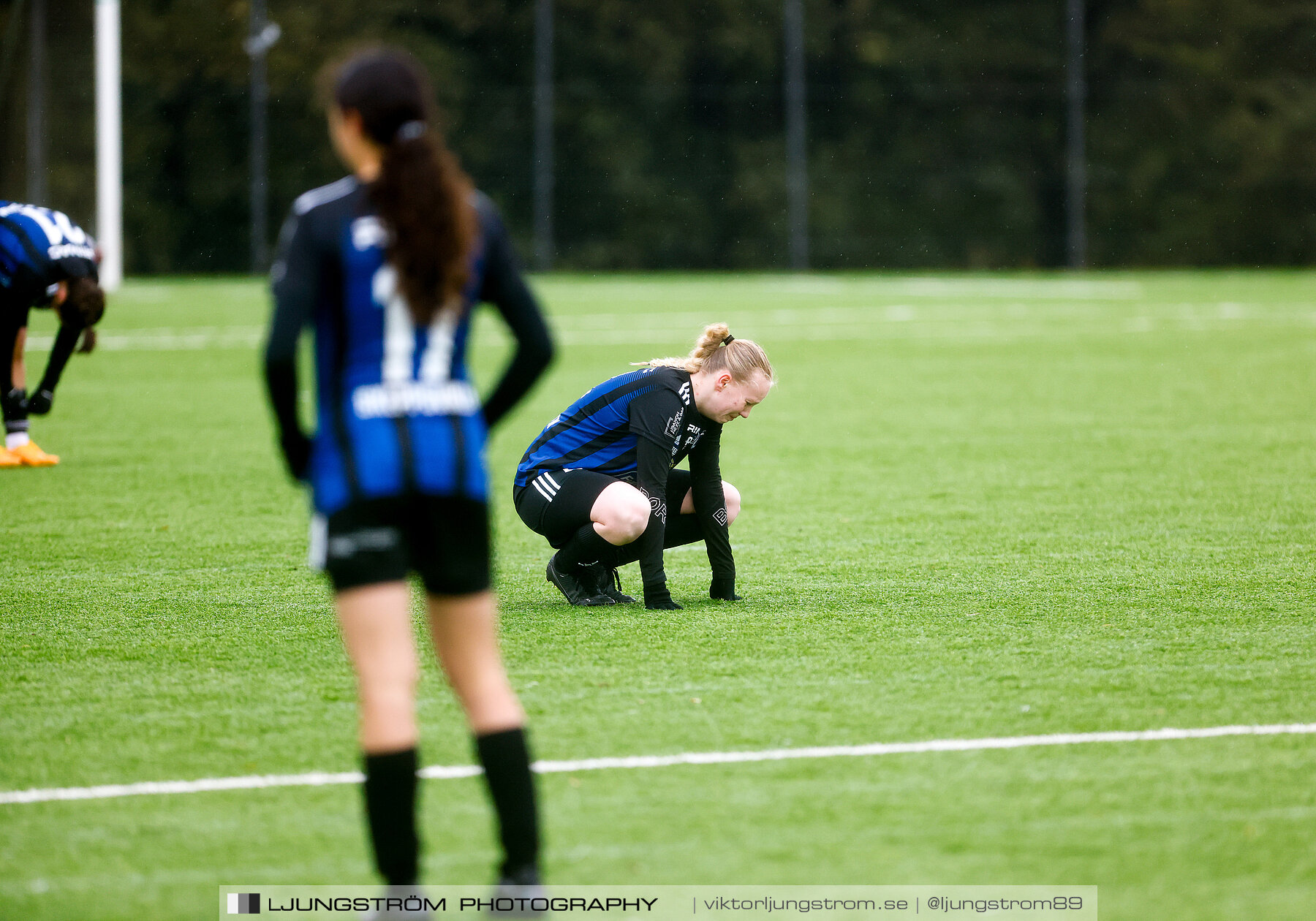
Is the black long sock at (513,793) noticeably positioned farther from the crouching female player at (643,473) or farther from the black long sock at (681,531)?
the black long sock at (681,531)

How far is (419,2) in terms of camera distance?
2988 cm

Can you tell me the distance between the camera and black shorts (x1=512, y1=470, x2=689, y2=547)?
17.8 ft

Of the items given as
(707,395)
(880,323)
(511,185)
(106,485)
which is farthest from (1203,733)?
(511,185)

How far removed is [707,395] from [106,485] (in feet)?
15.1

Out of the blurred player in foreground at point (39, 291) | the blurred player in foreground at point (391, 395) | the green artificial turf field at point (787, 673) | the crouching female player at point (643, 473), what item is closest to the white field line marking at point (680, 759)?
the green artificial turf field at point (787, 673)

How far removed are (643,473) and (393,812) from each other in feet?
8.21

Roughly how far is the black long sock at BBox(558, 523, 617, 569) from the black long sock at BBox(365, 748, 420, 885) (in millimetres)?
2526

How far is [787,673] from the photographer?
15.5 feet

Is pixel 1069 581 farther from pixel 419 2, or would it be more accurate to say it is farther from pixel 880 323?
pixel 419 2

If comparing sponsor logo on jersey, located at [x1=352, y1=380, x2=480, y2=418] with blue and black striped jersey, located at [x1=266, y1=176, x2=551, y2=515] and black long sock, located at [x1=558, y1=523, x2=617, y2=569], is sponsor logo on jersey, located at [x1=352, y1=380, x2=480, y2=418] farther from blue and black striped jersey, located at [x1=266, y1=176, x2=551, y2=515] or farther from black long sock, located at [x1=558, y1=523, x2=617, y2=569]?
black long sock, located at [x1=558, y1=523, x2=617, y2=569]

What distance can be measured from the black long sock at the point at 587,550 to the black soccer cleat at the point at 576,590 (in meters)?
0.07

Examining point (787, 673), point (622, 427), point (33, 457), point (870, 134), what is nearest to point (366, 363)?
point (787, 673)

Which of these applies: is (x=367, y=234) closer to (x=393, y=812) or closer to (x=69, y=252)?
(x=393, y=812)

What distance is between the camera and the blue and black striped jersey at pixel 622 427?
5.27 m
